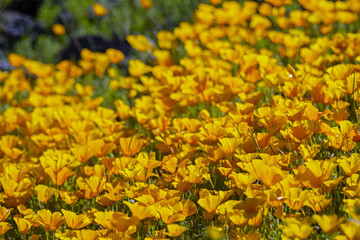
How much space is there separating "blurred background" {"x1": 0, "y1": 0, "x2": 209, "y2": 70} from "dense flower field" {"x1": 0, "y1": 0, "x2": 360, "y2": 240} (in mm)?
1818

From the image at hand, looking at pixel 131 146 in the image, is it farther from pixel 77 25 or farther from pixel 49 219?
pixel 77 25

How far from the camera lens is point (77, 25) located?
258 inches

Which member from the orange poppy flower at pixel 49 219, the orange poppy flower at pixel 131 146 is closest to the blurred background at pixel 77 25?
the orange poppy flower at pixel 131 146

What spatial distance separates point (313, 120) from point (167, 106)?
1.06 meters

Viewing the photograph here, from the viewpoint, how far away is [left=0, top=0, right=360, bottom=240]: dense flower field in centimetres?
173

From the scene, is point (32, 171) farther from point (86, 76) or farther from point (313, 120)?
point (86, 76)

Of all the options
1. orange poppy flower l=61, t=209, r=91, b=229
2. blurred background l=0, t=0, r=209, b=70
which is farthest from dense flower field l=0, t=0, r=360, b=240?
blurred background l=0, t=0, r=209, b=70

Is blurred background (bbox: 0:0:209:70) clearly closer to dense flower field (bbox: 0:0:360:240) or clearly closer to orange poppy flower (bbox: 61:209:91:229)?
dense flower field (bbox: 0:0:360:240)

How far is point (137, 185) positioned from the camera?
2102mm

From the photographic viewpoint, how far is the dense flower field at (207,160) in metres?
1.73

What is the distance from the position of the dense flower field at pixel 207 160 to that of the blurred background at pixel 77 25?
1818mm

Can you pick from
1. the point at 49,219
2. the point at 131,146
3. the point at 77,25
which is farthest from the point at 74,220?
the point at 77,25

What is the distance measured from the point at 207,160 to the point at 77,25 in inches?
190

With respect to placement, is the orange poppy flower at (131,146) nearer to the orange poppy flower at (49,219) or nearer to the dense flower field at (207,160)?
the dense flower field at (207,160)
